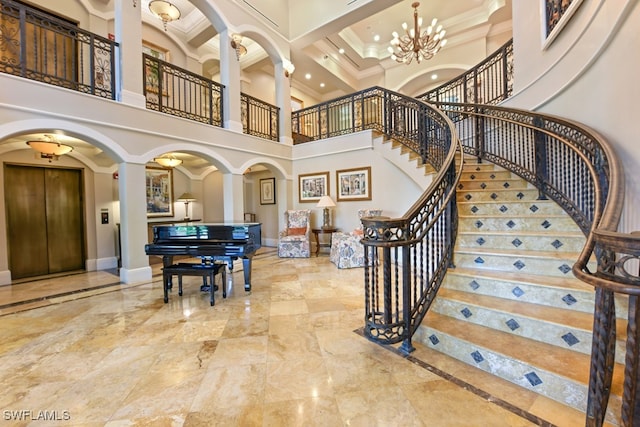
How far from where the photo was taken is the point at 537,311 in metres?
1.97

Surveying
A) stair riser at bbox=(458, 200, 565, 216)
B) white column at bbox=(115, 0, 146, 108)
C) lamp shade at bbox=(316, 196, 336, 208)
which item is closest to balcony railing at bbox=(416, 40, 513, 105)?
stair riser at bbox=(458, 200, 565, 216)

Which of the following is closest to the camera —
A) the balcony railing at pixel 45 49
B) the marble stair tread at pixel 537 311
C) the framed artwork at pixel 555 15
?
the marble stair tread at pixel 537 311

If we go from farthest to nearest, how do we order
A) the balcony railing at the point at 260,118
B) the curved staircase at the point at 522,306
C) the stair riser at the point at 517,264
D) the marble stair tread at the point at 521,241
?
the balcony railing at the point at 260,118, the marble stair tread at the point at 521,241, the stair riser at the point at 517,264, the curved staircase at the point at 522,306

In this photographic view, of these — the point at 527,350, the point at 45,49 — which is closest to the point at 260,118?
the point at 45,49

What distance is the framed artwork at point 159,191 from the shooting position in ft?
22.6

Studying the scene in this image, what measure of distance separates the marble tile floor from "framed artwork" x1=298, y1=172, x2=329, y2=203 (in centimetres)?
417

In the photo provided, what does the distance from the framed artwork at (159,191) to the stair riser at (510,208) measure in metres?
7.17

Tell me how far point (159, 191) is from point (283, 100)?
4207mm

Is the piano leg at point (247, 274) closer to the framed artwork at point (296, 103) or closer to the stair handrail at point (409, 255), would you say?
the stair handrail at point (409, 255)

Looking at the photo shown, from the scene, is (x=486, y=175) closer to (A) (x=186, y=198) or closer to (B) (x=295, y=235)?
(B) (x=295, y=235)

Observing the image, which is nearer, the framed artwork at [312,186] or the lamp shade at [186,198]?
the framed artwork at [312,186]

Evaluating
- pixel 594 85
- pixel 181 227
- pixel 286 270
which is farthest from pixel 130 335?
pixel 594 85

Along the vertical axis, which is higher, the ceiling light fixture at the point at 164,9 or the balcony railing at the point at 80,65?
the ceiling light fixture at the point at 164,9

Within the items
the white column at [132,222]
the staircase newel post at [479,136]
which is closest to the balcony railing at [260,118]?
the white column at [132,222]
